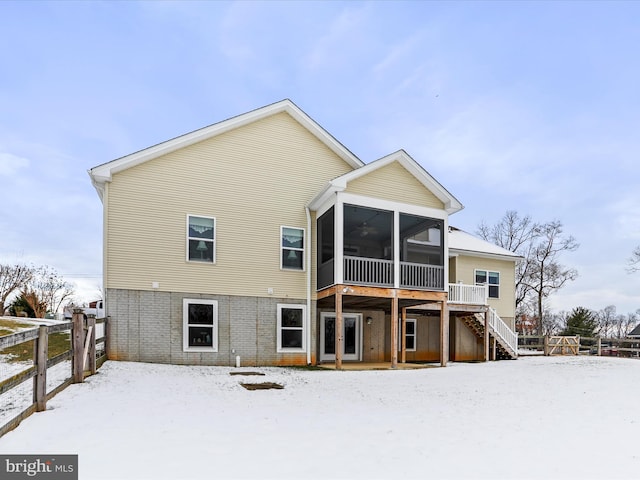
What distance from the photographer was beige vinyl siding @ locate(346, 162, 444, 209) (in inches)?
599

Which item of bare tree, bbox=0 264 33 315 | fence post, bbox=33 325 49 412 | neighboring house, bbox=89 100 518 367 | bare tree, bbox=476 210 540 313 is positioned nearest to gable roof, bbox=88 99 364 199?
neighboring house, bbox=89 100 518 367

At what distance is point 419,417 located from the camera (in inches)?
280

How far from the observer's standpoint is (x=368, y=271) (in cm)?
1496

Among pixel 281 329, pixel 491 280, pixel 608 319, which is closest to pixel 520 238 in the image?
pixel 491 280

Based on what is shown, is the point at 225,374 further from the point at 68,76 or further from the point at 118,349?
the point at 68,76

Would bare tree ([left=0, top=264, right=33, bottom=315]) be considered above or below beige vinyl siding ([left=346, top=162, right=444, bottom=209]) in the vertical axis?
below

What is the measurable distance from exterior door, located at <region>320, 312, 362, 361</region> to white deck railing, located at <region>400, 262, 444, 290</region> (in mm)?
3063

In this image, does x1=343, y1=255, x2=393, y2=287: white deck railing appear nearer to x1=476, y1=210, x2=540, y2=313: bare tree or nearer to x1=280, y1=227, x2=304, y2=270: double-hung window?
x1=280, y1=227, x2=304, y2=270: double-hung window

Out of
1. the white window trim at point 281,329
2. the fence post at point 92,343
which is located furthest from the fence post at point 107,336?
the white window trim at point 281,329

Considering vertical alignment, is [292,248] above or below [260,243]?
below

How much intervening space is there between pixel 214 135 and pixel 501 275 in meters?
15.2

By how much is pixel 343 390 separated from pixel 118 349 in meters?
6.93

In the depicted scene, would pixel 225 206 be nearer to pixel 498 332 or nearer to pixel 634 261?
pixel 498 332

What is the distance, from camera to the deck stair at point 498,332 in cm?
1988
